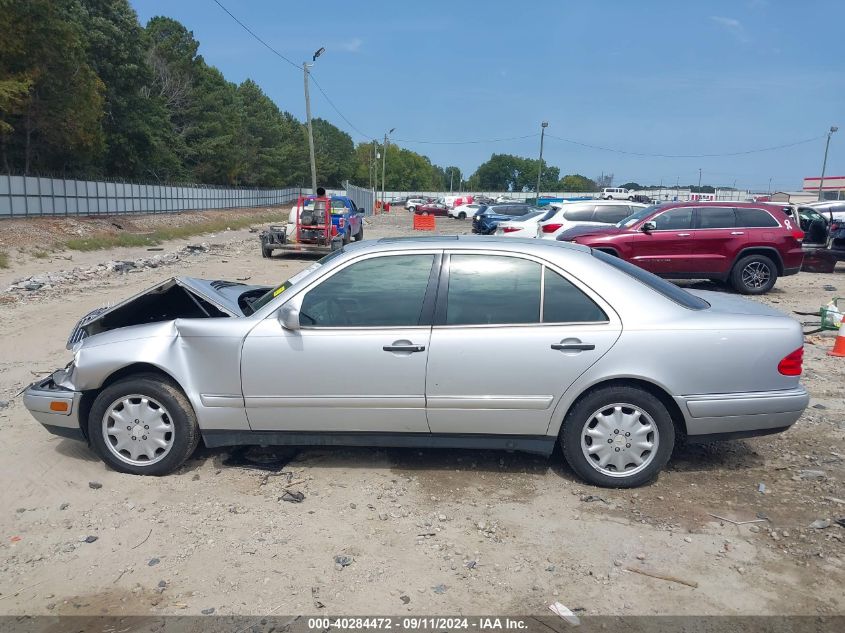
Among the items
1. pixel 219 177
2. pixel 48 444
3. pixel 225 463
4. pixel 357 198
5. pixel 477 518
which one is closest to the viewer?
pixel 477 518

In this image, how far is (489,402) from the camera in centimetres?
404

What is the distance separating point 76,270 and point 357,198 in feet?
131

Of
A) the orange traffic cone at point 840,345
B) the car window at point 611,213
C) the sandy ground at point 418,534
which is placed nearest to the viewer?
the sandy ground at point 418,534

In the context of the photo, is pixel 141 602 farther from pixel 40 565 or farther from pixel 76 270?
pixel 76 270

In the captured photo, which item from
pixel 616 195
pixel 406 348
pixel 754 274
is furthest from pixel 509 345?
pixel 616 195

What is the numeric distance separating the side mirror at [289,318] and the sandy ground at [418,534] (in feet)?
3.44

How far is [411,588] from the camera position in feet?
10.5

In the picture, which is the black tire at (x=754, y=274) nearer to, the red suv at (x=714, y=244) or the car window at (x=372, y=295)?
the red suv at (x=714, y=244)

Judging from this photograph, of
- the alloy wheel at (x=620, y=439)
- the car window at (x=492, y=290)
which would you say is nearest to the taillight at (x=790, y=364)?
the alloy wheel at (x=620, y=439)

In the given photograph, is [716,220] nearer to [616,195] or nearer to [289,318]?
[289,318]

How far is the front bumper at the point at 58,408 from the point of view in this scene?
4.31m

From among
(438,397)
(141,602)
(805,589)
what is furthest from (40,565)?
(805,589)

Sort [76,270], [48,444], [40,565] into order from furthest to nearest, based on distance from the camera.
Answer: [76,270] → [48,444] → [40,565]

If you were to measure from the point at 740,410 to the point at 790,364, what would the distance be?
1.39 feet
